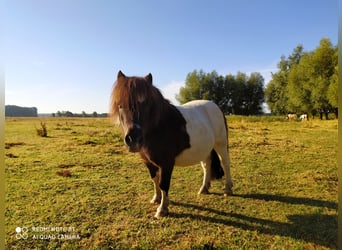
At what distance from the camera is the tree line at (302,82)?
3.20 meters

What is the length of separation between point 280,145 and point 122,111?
15.9ft

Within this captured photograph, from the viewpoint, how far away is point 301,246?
2033mm

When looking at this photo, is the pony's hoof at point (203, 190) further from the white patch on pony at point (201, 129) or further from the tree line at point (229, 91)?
the tree line at point (229, 91)

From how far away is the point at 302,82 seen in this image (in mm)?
3617

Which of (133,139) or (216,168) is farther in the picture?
(216,168)

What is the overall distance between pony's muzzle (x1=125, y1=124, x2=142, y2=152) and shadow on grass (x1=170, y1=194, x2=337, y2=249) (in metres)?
1.07

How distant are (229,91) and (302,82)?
1172 mm

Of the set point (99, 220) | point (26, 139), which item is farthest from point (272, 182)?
point (26, 139)

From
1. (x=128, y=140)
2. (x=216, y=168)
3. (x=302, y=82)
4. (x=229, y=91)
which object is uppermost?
(x=302, y=82)

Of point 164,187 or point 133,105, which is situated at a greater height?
point 133,105

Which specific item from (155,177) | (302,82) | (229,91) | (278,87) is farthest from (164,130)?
(302,82)

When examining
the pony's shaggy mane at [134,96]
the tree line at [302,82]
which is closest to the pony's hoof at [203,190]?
the pony's shaggy mane at [134,96]

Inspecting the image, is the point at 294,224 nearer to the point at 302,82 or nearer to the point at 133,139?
the point at 133,139

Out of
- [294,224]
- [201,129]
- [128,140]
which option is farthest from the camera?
[201,129]
